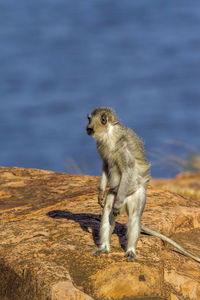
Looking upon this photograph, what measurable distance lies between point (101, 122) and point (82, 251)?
151cm

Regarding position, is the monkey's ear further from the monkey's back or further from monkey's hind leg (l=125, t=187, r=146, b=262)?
monkey's hind leg (l=125, t=187, r=146, b=262)

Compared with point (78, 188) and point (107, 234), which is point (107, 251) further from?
point (78, 188)

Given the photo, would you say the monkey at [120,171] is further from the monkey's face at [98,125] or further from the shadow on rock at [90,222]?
the shadow on rock at [90,222]

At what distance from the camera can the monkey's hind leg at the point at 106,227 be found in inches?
275

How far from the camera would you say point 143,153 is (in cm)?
725

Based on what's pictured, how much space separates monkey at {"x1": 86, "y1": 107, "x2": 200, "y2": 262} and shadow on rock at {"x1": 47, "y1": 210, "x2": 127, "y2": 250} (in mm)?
359

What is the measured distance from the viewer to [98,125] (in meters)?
7.09

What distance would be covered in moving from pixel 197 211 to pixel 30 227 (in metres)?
2.66

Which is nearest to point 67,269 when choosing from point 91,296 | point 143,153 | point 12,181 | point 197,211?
point 91,296

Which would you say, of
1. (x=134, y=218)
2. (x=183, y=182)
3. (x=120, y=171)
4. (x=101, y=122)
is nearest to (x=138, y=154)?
(x=120, y=171)

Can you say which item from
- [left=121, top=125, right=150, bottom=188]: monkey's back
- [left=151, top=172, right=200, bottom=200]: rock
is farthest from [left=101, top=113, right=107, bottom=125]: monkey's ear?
[left=151, top=172, right=200, bottom=200]: rock

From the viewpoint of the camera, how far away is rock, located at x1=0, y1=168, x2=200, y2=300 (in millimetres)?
6488

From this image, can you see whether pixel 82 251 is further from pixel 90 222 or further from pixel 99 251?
pixel 90 222

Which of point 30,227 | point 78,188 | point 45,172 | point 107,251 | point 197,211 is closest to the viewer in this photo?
point 107,251
